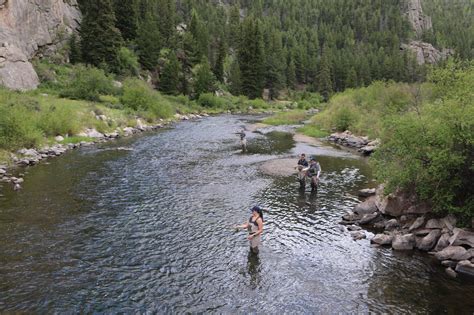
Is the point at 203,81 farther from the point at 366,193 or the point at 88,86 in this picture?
the point at 366,193

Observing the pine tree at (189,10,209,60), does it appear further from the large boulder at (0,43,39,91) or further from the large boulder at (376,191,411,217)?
the large boulder at (376,191,411,217)

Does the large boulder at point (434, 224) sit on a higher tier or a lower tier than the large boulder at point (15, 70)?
lower

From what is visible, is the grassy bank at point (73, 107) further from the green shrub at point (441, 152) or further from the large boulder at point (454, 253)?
the large boulder at point (454, 253)

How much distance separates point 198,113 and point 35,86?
34845 millimetres

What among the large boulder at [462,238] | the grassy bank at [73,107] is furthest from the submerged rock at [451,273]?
the grassy bank at [73,107]

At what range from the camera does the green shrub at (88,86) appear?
58.3m

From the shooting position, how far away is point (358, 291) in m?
14.4

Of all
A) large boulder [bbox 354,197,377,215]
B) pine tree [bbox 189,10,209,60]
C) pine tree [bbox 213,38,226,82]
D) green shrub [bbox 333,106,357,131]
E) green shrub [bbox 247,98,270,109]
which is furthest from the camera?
pine tree [bbox 213,38,226,82]

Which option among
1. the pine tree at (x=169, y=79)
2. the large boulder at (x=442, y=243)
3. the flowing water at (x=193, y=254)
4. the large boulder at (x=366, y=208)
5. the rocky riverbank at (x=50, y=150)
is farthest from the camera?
the pine tree at (x=169, y=79)

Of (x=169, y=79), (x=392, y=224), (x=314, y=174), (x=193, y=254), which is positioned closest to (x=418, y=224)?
(x=392, y=224)

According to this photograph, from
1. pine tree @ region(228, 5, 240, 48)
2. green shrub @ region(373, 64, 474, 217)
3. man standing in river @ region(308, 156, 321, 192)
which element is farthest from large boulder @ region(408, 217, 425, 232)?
pine tree @ region(228, 5, 240, 48)

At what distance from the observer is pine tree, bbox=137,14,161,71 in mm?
90500

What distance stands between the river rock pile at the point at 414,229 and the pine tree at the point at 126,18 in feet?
287

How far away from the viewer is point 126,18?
94938 millimetres
